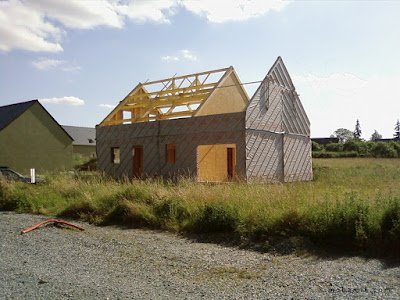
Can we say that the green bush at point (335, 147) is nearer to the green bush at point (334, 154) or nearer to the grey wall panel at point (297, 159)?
the green bush at point (334, 154)

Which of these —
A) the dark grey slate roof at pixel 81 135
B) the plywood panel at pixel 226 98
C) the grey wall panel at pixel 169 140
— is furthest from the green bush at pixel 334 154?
the grey wall panel at pixel 169 140

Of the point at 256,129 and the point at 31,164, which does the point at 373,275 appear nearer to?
the point at 256,129

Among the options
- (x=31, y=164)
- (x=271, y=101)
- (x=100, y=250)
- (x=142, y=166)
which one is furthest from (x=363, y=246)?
(x=31, y=164)

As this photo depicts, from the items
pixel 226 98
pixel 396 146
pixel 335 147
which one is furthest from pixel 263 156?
pixel 335 147

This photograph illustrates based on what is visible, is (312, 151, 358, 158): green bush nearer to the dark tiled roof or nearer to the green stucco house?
the green stucco house

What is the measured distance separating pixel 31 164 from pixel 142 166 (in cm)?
1299

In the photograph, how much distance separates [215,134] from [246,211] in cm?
885

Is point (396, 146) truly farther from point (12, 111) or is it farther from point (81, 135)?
point (12, 111)

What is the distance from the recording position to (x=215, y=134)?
15945mm

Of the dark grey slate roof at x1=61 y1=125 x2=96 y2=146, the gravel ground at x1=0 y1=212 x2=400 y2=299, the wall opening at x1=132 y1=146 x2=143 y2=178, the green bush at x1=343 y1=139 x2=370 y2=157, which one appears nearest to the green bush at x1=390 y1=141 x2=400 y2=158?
the green bush at x1=343 y1=139 x2=370 y2=157

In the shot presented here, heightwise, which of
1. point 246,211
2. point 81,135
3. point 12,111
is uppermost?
point 12,111

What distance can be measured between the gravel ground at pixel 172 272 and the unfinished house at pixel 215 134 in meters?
9.00

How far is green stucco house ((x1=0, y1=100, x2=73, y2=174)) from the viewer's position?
2655 cm

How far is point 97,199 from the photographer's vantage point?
→ 1019cm
